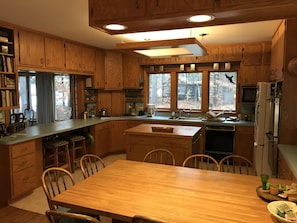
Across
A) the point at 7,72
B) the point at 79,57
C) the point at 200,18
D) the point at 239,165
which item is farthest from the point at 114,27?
the point at 79,57

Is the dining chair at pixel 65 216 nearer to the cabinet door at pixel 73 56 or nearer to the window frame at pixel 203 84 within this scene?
the cabinet door at pixel 73 56

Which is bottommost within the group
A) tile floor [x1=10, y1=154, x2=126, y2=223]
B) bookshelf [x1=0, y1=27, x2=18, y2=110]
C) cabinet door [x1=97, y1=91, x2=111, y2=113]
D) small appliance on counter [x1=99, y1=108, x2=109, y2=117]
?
tile floor [x1=10, y1=154, x2=126, y2=223]

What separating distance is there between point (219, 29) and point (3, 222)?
392 cm

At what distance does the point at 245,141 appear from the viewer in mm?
4727

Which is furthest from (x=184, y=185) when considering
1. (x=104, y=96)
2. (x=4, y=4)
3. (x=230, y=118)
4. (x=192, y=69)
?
(x=104, y=96)

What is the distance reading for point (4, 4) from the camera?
268 cm

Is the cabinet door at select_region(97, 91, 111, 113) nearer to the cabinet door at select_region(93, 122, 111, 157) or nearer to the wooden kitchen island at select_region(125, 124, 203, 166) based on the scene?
the cabinet door at select_region(93, 122, 111, 157)

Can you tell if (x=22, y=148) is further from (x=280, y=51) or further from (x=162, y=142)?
(x=280, y=51)

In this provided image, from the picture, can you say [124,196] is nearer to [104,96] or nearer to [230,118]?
[230,118]

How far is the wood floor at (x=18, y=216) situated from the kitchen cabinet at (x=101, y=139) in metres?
2.13

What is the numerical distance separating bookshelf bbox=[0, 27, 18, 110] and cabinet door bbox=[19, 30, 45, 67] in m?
0.15

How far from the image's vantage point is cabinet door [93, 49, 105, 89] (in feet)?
18.1

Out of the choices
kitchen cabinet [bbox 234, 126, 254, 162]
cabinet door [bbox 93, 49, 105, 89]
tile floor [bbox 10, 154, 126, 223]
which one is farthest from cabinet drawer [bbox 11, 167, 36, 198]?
kitchen cabinet [bbox 234, 126, 254, 162]

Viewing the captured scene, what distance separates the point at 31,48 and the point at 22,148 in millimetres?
1629
